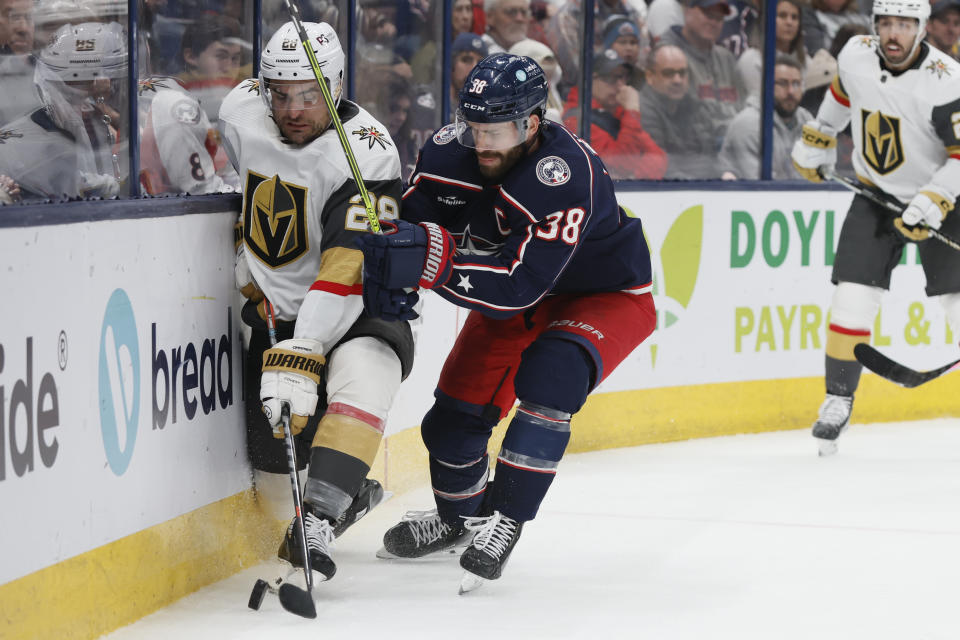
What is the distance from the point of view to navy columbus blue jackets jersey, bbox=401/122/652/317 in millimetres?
3070

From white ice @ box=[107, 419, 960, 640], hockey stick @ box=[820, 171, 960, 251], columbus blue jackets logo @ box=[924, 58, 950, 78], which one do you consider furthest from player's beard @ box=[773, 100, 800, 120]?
white ice @ box=[107, 419, 960, 640]

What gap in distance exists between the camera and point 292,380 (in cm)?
307

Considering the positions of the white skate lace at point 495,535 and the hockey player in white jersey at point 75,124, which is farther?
the white skate lace at point 495,535

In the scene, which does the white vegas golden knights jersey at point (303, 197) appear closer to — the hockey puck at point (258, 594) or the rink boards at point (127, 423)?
the rink boards at point (127, 423)

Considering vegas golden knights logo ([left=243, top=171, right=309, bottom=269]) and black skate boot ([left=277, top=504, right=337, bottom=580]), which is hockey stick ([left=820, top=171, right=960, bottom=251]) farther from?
black skate boot ([left=277, top=504, right=337, bottom=580])

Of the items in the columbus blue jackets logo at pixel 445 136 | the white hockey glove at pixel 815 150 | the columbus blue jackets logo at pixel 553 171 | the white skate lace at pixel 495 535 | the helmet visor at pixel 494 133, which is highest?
the helmet visor at pixel 494 133

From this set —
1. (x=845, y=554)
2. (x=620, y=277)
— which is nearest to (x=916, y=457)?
(x=845, y=554)

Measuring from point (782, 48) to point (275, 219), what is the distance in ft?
10.3

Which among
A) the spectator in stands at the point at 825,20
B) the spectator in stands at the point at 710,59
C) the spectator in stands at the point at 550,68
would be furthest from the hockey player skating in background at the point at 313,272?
the spectator in stands at the point at 825,20

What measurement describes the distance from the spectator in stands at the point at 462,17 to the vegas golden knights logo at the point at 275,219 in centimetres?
177

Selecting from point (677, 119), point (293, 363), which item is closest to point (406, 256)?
point (293, 363)

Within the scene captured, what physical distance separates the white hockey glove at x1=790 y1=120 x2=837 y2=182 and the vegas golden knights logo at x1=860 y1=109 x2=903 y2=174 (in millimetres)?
141

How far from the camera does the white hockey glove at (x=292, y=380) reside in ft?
10.1

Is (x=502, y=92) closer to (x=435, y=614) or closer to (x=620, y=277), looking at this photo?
(x=620, y=277)
